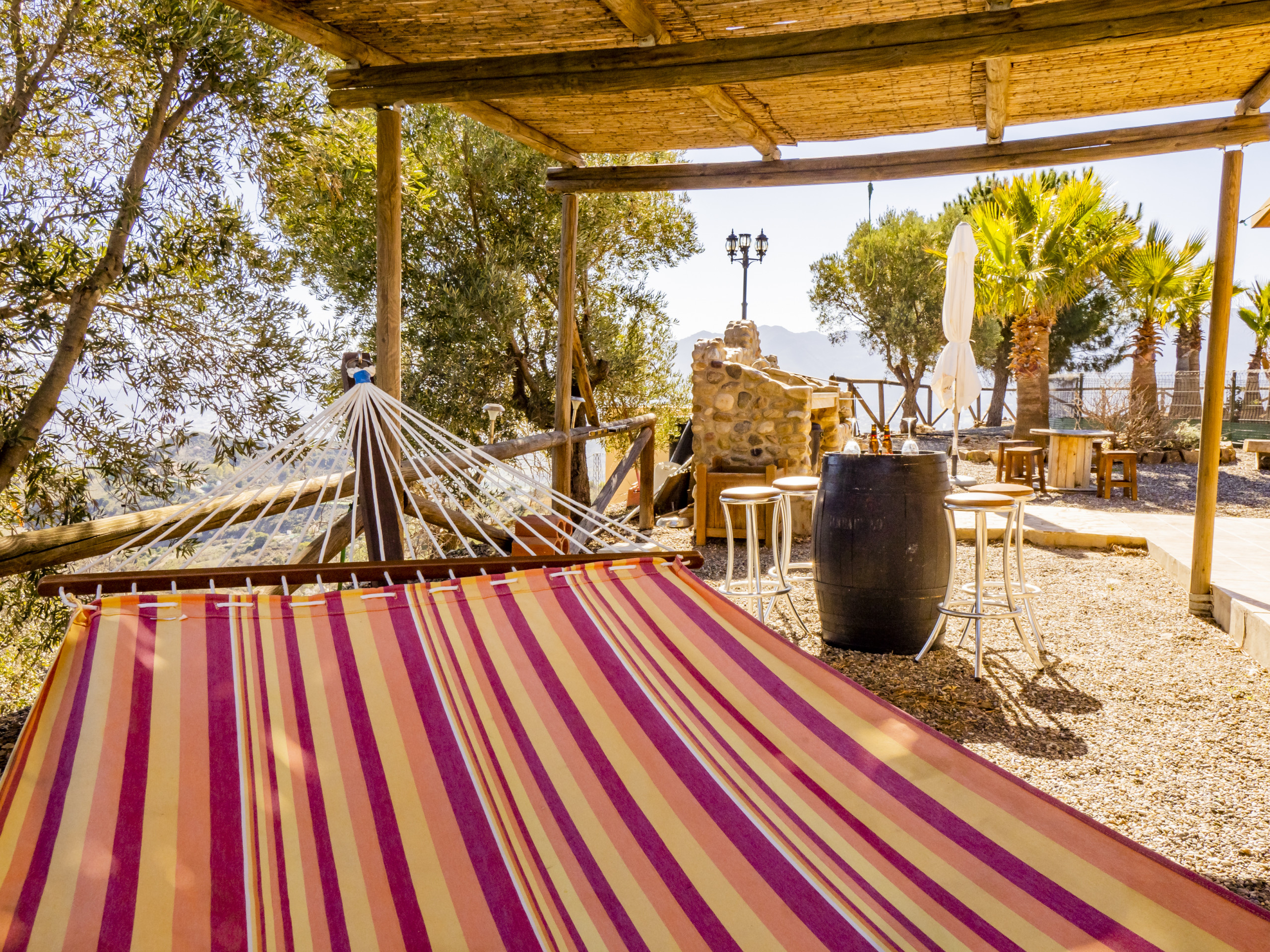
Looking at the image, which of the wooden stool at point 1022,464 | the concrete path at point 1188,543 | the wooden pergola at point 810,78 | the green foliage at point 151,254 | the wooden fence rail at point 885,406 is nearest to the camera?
the wooden pergola at point 810,78

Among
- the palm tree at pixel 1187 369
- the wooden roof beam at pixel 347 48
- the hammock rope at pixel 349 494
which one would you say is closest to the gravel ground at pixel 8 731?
the hammock rope at pixel 349 494

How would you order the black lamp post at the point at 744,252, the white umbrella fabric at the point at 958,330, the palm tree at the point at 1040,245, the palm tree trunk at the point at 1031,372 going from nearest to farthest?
the white umbrella fabric at the point at 958,330 → the black lamp post at the point at 744,252 → the palm tree at the point at 1040,245 → the palm tree trunk at the point at 1031,372

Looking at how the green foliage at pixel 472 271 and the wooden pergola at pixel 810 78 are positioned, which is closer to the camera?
the wooden pergola at pixel 810 78

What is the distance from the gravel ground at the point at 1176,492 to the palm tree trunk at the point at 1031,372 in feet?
2.47

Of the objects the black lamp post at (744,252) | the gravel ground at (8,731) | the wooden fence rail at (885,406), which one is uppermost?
the black lamp post at (744,252)

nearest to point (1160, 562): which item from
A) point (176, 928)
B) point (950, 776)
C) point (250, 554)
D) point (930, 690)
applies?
point (930, 690)

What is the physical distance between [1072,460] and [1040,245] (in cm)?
270

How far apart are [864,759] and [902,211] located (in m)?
16.7

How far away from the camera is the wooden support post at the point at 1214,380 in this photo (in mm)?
3389

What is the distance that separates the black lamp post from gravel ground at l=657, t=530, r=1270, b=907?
18.0 ft

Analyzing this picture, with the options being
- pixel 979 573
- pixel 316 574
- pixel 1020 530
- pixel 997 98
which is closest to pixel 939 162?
pixel 997 98

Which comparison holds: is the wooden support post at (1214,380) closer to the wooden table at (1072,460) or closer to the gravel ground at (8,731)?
the gravel ground at (8,731)

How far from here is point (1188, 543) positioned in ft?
15.9

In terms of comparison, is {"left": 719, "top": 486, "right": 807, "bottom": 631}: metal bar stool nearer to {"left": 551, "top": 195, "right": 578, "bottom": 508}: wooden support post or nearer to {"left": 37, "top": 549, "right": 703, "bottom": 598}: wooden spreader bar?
{"left": 551, "top": 195, "right": 578, "bottom": 508}: wooden support post
